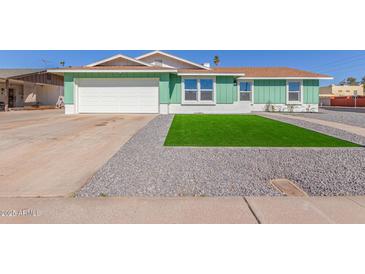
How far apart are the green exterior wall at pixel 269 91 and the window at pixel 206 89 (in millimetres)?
5045

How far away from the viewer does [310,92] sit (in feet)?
73.1

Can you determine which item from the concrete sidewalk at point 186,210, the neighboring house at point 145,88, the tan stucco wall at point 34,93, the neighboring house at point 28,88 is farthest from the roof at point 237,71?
the concrete sidewalk at point 186,210

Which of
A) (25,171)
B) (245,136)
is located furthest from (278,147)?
(25,171)

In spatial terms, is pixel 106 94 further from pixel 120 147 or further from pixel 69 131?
pixel 120 147

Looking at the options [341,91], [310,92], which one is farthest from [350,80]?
[310,92]

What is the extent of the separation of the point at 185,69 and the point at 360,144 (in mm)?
14335

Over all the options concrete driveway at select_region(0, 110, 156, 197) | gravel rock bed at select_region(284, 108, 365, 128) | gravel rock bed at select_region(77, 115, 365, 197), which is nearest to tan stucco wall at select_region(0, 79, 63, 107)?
concrete driveway at select_region(0, 110, 156, 197)

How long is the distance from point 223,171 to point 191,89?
46.7 ft

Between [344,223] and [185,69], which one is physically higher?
[185,69]

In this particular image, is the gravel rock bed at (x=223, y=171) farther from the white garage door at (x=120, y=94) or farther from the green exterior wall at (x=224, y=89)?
the green exterior wall at (x=224, y=89)

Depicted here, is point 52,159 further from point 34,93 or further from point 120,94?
point 34,93

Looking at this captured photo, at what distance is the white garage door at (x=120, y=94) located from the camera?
731 inches

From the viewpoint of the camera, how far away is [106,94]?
18609 mm

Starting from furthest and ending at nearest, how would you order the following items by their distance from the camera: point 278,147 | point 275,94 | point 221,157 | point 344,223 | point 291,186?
point 275,94 < point 278,147 < point 221,157 < point 291,186 < point 344,223
